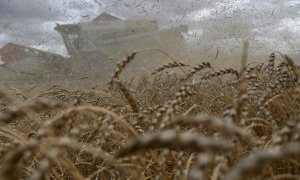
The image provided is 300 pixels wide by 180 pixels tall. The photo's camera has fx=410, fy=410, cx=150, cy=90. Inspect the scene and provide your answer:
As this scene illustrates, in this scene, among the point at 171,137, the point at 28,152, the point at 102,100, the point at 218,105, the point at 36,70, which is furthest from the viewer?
the point at 36,70

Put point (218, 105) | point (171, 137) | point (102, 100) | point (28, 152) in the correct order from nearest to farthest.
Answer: point (171, 137), point (28, 152), point (218, 105), point (102, 100)

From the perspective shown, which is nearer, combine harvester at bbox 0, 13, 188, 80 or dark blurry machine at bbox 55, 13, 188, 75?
combine harvester at bbox 0, 13, 188, 80

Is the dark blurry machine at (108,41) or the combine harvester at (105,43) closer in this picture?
the combine harvester at (105,43)

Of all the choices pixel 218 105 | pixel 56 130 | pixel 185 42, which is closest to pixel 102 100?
pixel 218 105

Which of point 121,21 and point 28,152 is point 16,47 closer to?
point 121,21

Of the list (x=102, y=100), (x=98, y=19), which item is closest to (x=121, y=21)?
(x=98, y=19)

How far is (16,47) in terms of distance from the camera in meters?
17.3

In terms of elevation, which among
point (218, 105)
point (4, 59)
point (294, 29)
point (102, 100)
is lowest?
point (4, 59)

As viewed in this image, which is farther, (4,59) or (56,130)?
(4,59)

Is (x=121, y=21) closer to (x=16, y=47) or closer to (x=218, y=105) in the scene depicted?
(x=16, y=47)

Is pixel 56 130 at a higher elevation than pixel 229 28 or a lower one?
higher

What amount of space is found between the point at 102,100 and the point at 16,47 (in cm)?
1525

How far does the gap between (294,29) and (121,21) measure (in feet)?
21.6

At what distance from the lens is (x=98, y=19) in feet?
54.5
